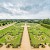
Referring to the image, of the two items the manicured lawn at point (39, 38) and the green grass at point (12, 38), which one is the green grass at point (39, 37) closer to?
the manicured lawn at point (39, 38)

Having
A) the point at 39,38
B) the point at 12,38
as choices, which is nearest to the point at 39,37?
the point at 39,38

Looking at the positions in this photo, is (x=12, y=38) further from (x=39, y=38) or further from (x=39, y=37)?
(x=39, y=37)

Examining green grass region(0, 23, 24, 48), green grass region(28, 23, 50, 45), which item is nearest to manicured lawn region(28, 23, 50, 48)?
green grass region(28, 23, 50, 45)

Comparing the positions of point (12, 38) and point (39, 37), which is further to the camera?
point (39, 37)

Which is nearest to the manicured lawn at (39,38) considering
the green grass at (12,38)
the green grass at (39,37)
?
the green grass at (39,37)

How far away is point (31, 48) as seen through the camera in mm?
13062

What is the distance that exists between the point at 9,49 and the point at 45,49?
4677 millimetres

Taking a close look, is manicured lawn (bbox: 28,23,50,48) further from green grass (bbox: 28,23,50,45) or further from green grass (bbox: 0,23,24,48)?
green grass (bbox: 0,23,24,48)

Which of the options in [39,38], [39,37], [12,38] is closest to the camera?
[39,38]

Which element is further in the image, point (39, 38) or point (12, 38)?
point (12, 38)

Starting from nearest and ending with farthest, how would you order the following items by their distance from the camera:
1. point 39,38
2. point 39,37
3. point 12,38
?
point 39,38, point 12,38, point 39,37

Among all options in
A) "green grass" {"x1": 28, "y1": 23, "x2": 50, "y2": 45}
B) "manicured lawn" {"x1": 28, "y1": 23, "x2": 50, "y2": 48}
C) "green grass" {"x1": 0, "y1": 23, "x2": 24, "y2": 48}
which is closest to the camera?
"manicured lawn" {"x1": 28, "y1": 23, "x2": 50, "y2": 48}

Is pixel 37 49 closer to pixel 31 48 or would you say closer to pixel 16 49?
pixel 31 48

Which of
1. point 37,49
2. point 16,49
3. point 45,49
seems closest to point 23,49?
point 16,49
